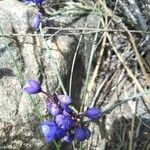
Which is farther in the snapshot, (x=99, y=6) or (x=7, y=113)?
(x=99, y=6)

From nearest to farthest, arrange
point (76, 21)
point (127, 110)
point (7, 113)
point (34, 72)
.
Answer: point (7, 113), point (34, 72), point (127, 110), point (76, 21)

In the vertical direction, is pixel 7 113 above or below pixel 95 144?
above

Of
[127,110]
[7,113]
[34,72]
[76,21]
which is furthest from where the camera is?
[76,21]

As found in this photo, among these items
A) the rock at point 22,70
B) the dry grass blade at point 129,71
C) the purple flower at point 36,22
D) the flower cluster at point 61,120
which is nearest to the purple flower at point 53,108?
the flower cluster at point 61,120

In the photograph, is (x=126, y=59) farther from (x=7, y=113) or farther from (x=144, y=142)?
(x=7, y=113)

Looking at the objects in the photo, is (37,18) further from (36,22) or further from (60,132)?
(60,132)

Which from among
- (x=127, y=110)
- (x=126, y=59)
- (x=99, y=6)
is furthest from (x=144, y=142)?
(x=99, y=6)
